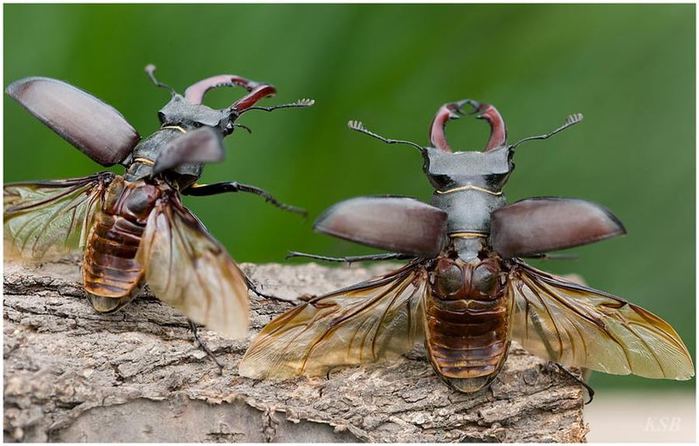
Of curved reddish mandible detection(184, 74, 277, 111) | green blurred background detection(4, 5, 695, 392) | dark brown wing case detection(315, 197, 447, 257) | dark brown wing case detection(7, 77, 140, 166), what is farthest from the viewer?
green blurred background detection(4, 5, 695, 392)

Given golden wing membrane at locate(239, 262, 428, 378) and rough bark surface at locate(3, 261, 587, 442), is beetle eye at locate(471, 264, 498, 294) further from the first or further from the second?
rough bark surface at locate(3, 261, 587, 442)

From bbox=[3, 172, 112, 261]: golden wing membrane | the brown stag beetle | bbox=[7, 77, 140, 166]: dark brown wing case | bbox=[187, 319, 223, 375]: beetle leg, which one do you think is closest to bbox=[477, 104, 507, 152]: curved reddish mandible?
the brown stag beetle

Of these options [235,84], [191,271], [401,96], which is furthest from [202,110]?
[401,96]

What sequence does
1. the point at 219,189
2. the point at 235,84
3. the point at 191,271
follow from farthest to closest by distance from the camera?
the point at 235,84
the point at 219,189
the point at 191,271

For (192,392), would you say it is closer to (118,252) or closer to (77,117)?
(118,252)

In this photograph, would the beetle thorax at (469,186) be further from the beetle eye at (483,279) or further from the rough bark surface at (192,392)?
the rough bark surface at (192,392)

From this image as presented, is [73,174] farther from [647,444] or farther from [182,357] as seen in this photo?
[647,444]
